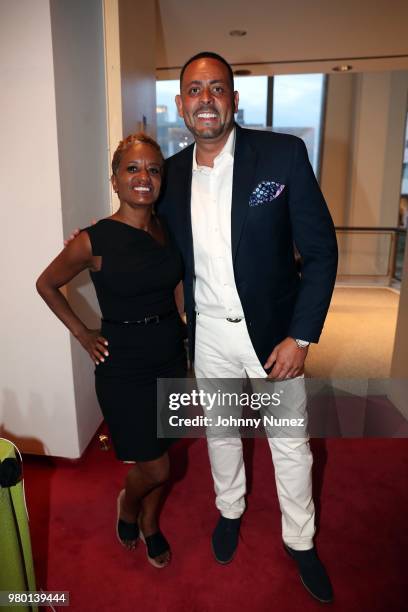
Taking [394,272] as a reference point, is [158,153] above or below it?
above

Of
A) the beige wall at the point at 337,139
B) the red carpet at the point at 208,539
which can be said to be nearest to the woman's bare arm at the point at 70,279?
the red carpet at the point at 208,539

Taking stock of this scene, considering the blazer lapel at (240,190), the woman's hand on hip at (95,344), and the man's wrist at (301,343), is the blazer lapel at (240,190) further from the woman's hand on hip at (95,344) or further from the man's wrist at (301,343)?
the woman's hand on hip at (95,344)

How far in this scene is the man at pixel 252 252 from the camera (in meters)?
1.67

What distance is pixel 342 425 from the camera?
11.0ft

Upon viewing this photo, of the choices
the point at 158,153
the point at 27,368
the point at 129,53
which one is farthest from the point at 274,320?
the point at 129,53

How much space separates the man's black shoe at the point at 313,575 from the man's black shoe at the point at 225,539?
286 mm

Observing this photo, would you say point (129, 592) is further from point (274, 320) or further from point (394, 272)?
point (394, 272)

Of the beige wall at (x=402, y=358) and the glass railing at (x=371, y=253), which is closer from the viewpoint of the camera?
the beige wall at (x=402, y=358)

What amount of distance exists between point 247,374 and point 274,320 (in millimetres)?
296

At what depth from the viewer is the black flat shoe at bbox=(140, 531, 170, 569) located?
2.03 metres

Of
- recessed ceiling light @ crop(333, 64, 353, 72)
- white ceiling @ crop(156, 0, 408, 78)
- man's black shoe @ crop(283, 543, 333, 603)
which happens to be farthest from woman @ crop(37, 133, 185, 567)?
recessed ceiling light @ crop(333, 64, 353, 72)

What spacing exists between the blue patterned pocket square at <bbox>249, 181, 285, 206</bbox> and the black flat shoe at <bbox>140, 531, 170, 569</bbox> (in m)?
1.56

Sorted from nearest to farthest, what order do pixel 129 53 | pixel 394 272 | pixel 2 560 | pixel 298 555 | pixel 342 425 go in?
pixel 2 560
pixel 298 555
pixel 129 53
pixel 342 425
pixel 394 272

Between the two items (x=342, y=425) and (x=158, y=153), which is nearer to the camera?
(x=158, y=153)
